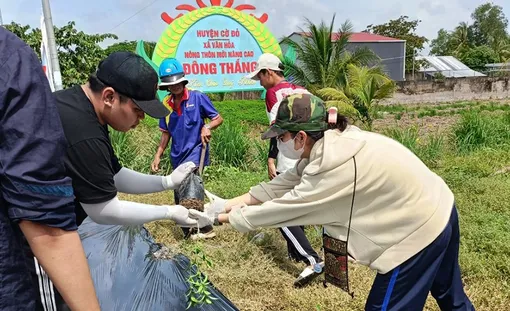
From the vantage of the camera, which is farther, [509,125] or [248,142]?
[509,125]

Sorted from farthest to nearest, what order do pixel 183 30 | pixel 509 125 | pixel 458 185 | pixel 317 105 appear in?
pixel 183 30 < pixel 509 125 < pixel 458 185 < pixel 317 105

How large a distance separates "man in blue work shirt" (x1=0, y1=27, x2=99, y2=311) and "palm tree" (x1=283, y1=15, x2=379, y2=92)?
11.4 meters

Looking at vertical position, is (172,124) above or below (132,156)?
above

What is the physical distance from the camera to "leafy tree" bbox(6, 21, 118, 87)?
11.2m

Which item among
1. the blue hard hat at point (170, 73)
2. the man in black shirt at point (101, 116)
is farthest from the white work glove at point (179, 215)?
the blue hard hat at point (170, 73)

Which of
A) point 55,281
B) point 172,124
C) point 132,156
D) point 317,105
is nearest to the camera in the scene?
point 55,281

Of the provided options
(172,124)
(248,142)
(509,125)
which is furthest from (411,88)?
(172,124)

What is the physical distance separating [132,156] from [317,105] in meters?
5.48

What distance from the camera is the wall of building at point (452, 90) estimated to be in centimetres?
2270

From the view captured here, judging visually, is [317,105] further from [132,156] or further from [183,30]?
[183,30]

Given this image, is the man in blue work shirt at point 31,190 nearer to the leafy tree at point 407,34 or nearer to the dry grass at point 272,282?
the dry grass at point 272,282

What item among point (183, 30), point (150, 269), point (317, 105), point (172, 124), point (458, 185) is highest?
point (183, 30)

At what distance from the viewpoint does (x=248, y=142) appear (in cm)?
704

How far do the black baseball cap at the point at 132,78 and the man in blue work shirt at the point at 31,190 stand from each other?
564 mm
